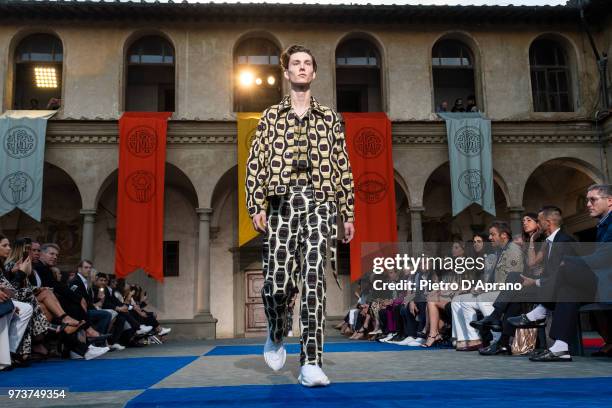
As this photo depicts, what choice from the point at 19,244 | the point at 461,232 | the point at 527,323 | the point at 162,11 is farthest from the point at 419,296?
the point at 162,11

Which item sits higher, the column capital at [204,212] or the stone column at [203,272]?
the column capital at [204,212]

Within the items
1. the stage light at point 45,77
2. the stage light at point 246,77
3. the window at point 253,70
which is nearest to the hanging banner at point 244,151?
the window at point 253,70

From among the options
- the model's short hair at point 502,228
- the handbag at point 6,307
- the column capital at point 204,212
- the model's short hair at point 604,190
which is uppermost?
the column capital at point 204,212

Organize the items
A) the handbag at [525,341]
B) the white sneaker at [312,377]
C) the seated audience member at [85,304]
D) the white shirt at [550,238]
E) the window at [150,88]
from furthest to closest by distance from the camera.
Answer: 1. the window at [150,88]
2. the seated audience member at [85,304]
3. the handbag at [525,341]
4. the white shirt at [550,238]
5. the white sneaker at [312,377]

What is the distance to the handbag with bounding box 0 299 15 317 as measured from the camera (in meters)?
6.40

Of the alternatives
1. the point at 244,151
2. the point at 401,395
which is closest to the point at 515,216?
the point at 244,151

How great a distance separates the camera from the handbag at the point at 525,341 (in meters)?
6.94

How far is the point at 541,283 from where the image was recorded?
634 cm

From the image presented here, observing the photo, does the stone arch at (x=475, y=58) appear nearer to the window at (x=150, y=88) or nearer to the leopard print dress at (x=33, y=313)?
the window at (x=150, y=88)

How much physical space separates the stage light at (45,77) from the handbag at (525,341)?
1795 centimetres

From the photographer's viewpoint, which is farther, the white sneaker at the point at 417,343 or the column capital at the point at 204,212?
the column capital at the point at 204,212

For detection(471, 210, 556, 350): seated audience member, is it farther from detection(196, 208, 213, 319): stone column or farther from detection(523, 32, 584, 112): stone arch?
detection(523, 32, 584, 112): stone arch

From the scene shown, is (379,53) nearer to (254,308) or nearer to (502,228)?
(254,308)

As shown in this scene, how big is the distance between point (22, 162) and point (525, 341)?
1494cm
